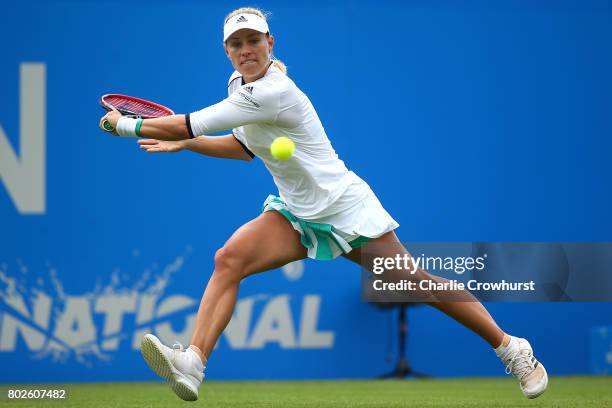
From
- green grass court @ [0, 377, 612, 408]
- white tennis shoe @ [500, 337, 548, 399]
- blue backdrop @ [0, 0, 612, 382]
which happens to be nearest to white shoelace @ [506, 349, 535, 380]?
white tennis shoe @ [500, 337, 548, 399]

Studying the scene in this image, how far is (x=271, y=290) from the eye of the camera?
7.83 meters

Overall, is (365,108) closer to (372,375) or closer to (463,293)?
(372,375)

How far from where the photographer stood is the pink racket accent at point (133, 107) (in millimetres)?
4523

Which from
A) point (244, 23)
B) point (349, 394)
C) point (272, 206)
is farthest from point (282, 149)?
point (349, 394)

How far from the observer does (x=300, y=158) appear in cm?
433

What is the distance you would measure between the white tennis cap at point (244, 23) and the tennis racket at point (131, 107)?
1.69 feet

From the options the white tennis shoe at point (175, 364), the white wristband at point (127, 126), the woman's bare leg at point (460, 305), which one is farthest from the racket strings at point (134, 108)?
the woman's bare leg at point (460, 305)

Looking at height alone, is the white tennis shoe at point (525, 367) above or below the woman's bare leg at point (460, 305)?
below

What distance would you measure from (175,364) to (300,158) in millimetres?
979

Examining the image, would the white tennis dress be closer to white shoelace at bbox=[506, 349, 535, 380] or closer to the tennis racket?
the tennis racket

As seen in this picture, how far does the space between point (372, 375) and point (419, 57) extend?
250 cm

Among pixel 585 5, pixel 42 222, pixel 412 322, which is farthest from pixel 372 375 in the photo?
pixel 585 5

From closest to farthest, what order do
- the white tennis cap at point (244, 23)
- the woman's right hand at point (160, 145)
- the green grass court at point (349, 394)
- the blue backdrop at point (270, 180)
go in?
the white tennis cap at point (244, 23), the woman's right hand at point (160, 145), the green grass court at point (349, 394), the blue backdrop at point (270, 180)

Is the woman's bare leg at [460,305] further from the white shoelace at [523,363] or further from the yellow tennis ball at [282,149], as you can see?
the yellow tennis ball at [282,149]
